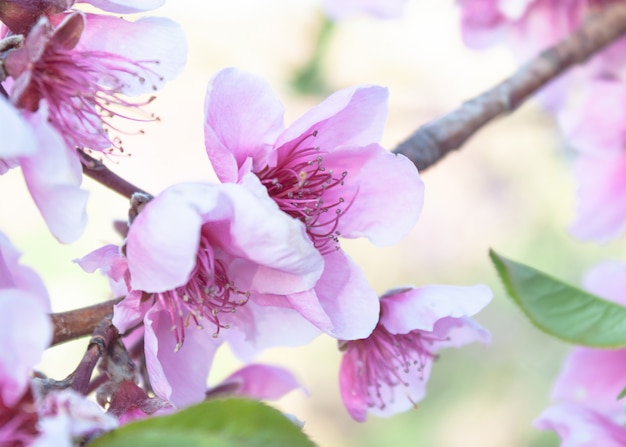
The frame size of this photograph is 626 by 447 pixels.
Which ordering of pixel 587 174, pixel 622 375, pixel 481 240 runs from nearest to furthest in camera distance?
pixel 622 375 → pixel 587 174 → pixel 481 240

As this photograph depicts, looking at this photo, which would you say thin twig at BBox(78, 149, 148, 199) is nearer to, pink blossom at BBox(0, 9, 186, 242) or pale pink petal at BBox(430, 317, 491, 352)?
pink blossom at BBox(0, 9, 186, 242)

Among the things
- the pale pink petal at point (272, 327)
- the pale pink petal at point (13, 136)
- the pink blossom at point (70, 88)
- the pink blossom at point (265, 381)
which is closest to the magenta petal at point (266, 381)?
the pink blossom at point (265, 381)

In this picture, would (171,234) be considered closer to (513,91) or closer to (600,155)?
(513,91)

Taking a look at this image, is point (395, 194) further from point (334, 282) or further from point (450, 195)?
point (450, 195)

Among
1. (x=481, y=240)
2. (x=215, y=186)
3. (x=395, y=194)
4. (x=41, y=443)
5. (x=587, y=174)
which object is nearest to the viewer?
(x=41, y=443)

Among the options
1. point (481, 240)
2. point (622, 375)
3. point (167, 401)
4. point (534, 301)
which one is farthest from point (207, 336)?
point (481, 240)

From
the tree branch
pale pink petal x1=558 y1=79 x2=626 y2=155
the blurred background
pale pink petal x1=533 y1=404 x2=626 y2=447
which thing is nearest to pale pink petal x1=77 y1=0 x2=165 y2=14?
the tree branch
